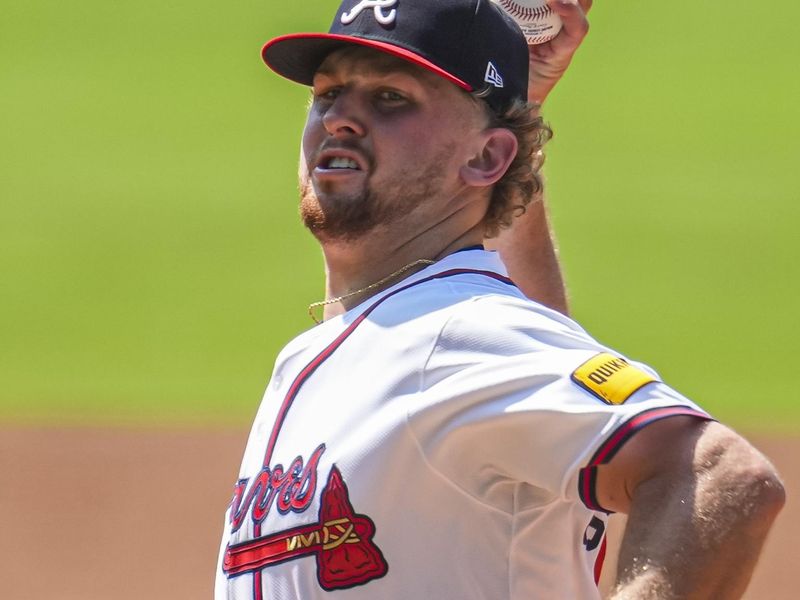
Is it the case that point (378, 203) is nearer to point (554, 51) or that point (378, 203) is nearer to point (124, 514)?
point (554, 51)

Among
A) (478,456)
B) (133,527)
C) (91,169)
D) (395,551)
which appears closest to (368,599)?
(395,551)

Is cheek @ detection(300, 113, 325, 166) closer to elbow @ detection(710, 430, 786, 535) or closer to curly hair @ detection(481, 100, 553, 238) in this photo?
curly hair @ detection(481, 100, 553, 238)

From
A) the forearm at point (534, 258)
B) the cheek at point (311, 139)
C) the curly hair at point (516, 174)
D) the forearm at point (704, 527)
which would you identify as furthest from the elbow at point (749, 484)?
the forearm at point (534, 258)

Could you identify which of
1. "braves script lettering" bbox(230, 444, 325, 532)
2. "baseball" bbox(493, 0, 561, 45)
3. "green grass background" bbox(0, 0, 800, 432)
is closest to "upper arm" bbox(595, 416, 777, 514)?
"braves script lettering" bbox(230, 444, 325, 532)

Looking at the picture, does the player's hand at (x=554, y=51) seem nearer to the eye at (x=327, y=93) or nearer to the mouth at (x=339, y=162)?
the eye at (x=327, y=93)

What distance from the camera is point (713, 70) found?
36.1 ft

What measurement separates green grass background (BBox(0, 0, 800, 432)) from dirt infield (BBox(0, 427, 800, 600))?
491mm

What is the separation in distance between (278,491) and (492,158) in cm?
74

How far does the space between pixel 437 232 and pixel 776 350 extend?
7.71 m

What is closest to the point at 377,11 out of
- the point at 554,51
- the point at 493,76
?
the point at 493,76

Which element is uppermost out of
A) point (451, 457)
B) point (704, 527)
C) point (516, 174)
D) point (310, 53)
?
point (310, 53)

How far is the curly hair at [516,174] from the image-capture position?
2250 millimetres

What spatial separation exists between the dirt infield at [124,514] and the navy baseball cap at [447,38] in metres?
4.73

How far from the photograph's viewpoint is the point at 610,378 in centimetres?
161
